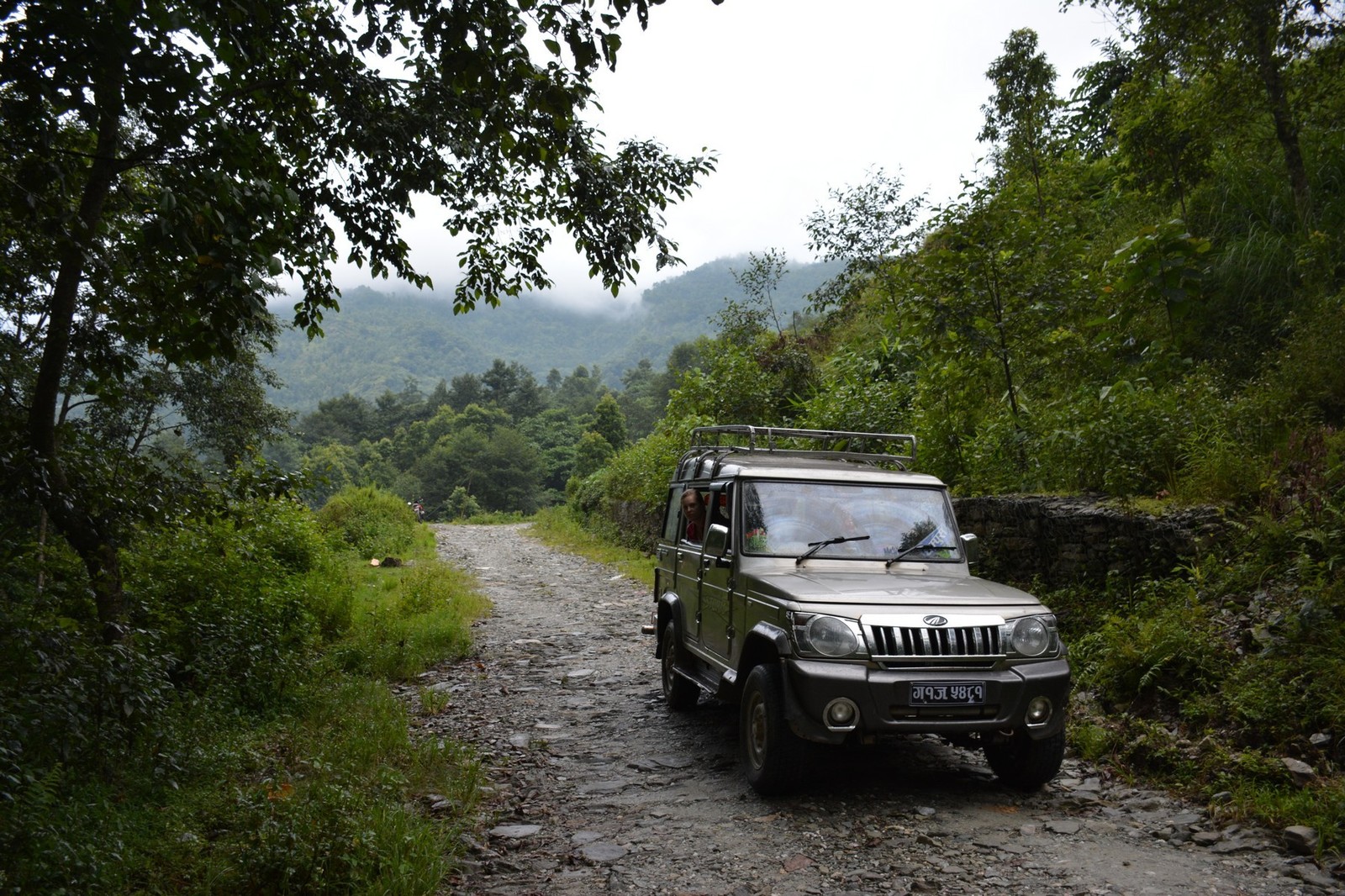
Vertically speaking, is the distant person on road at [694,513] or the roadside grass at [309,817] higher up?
the distant person on road at [694,513]

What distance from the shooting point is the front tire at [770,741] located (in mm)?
5137

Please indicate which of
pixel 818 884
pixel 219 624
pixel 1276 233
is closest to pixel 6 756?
pixel 818 884

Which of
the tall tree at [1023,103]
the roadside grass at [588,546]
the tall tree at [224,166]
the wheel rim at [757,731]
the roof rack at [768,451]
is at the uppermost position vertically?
the tall tree at [1023,103]

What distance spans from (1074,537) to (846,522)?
3.22 meters

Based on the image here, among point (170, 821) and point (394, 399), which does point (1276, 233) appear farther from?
point (394, 399)

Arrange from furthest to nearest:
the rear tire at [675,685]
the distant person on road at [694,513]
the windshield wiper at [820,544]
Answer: the rear tire at [675,685] → the distant person on road at [694,513] → the windshield wiper at [820,544]

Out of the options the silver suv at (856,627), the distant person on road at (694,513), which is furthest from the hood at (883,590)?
the distant person on road at (694,513)

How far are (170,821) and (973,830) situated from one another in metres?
4.32

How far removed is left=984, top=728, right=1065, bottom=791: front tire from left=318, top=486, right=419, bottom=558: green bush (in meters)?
19.6

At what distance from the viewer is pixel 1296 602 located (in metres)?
6.09

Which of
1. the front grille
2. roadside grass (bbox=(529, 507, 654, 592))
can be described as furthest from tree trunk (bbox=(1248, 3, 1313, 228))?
roadside grass (bbox=(529, 507, 654, 592))

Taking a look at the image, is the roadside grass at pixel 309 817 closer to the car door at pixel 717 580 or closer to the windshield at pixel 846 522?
the car door at pixel 717 580

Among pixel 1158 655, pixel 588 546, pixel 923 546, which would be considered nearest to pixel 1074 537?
pixel 1158 655

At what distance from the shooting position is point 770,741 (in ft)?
16.9
